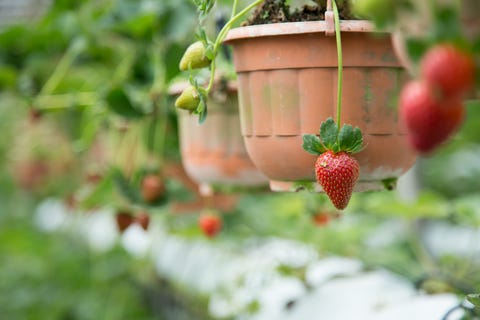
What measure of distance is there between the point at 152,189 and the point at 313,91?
564mm

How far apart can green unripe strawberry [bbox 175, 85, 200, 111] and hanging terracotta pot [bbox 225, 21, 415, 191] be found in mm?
87

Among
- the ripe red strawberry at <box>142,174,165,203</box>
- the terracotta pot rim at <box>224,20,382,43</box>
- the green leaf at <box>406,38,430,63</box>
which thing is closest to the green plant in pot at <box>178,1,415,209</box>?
the terracotta pot rim at <box>224,20,382,43</box>

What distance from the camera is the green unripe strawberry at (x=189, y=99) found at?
0.78m

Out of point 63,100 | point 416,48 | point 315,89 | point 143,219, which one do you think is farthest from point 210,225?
point 416,48

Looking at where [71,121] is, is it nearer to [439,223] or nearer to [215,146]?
[439,223]

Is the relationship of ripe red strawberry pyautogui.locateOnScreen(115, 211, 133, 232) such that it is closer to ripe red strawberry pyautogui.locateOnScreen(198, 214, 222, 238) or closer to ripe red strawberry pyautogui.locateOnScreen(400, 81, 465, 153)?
ripe red strawberry pyautogui.locateOnScreen(198, 214, 222, 238)

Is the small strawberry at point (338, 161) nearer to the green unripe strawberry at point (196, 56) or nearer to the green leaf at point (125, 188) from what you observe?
the green unripe strawberry at point (196, 56)

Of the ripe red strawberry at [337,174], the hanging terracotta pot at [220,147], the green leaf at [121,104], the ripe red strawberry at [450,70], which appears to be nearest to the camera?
the ripe red strawberry at [450,70]

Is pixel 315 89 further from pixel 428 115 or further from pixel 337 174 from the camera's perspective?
pixel 428 115

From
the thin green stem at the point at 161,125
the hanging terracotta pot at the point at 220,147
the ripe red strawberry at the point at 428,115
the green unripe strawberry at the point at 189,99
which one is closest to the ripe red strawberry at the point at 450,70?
the ripe red strawberry at the point at 428,115

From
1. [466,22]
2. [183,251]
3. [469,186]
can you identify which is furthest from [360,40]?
[469,186]

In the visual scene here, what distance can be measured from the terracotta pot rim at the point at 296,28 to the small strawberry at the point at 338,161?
0.39 feet

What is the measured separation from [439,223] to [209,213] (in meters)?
1.04

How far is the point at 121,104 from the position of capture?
1.39 metres
